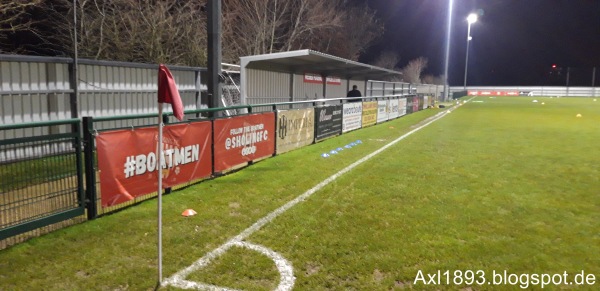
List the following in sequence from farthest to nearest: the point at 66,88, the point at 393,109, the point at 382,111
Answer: the point at 393,109
the point at 382,111
the point at 66,88

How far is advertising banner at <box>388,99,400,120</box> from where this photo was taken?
23.6 meters

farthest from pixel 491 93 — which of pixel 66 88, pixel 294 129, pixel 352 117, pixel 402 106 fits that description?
pixel 66 88

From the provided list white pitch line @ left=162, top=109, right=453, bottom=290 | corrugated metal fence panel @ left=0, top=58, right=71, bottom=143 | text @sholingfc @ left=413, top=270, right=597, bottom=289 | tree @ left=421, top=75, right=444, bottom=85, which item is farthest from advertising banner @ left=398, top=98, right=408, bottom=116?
tree @ left=421, top=75, right=444, bottom=85

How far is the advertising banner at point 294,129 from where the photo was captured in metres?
11.1

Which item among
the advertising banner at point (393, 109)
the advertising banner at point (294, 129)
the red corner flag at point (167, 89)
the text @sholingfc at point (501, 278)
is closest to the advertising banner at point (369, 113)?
the advertising banner at point (393, 109)

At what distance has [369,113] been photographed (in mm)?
19812

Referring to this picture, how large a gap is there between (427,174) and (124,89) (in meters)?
9.20

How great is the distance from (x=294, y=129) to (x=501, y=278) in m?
8.45

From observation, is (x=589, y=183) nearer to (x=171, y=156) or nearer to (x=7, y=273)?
(x=171, y=156)

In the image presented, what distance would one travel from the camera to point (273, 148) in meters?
10.8

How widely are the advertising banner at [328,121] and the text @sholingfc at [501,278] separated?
983cm

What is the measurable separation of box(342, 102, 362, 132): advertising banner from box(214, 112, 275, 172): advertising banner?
6.40 m

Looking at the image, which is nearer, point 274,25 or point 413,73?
point 274,25

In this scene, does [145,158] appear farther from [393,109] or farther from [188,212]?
[393,109]
